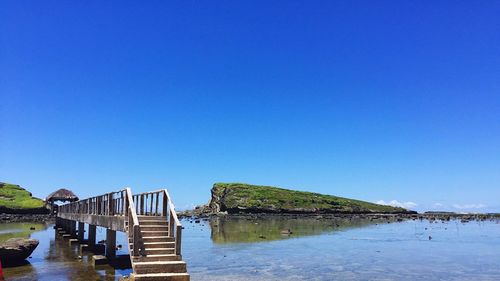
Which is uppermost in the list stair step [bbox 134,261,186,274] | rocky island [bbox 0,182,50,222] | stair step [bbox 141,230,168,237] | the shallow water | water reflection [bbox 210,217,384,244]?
rocky island [bbox 0,182,50,222]

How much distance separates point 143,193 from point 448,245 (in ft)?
113

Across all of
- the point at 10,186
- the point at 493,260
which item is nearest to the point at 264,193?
the point at 10,186

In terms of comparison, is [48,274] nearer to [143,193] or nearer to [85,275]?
[85,275]

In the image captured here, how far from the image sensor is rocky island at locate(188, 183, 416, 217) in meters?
126

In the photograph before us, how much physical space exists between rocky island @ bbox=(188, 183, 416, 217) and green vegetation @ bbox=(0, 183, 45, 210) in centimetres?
4663

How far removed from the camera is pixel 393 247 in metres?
41.5

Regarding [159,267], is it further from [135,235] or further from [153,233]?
[153,233]

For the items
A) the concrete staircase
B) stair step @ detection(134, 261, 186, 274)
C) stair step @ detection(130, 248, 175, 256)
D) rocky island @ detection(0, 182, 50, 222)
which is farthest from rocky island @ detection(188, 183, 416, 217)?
stair step @ detection(134, 261, 186, 274)

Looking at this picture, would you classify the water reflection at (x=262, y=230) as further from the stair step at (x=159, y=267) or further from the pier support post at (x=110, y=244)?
the stair step at (x=159, y=267)

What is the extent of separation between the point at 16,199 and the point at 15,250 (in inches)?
3385

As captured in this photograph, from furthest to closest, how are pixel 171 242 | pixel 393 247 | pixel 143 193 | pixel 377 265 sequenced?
pixel 393 247 < pixel 377 265 < pixel 143 193 < pixel 171 242

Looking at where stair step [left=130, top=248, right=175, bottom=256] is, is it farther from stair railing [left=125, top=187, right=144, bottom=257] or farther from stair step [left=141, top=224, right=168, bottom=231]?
stair step [left=141, top=224, right=168, bottom=231]

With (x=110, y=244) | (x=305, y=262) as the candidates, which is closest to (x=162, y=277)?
(x=110, y=244)

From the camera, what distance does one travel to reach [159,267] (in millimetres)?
15648
